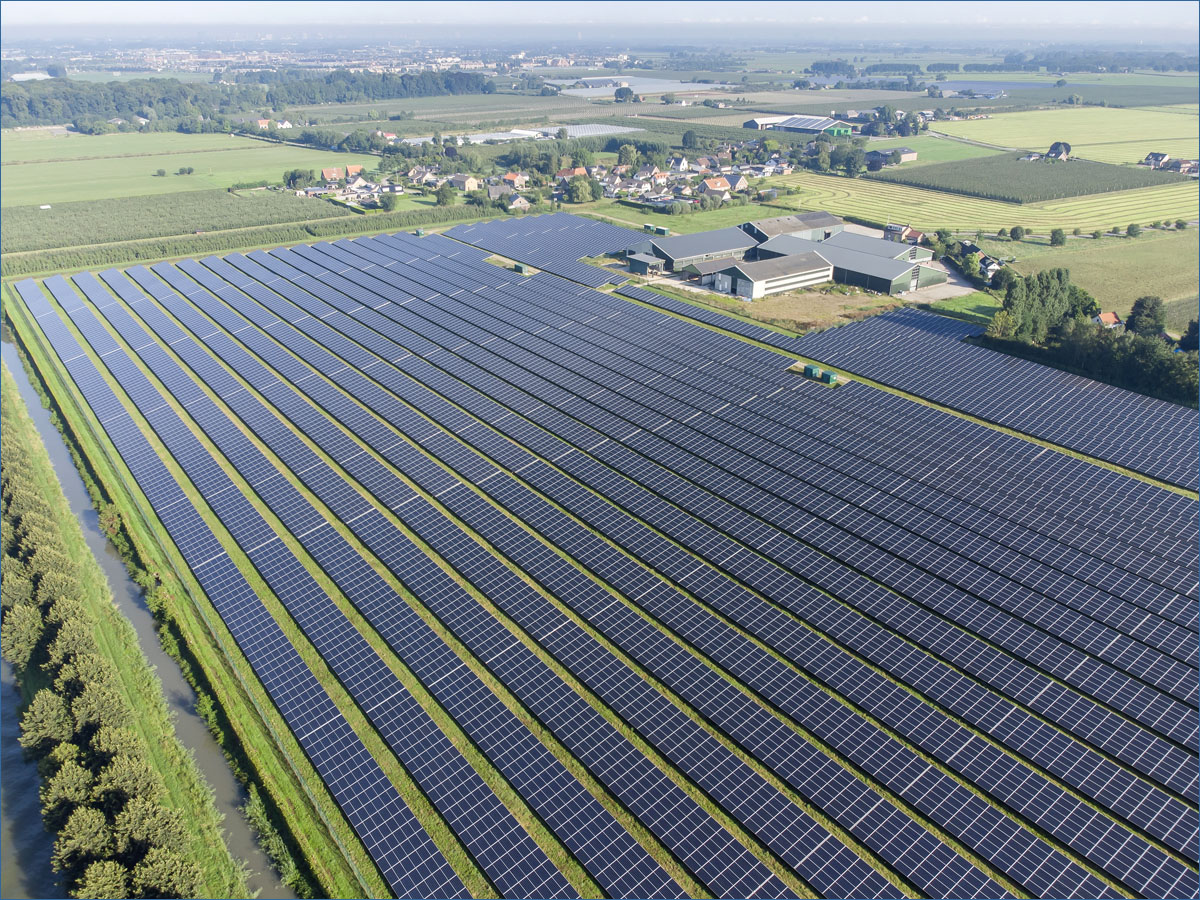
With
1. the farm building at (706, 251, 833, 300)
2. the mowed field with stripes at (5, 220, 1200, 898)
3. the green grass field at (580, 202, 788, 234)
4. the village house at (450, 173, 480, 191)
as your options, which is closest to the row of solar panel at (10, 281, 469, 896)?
the mowed field with stripes at (5, 220, 1200, 898)

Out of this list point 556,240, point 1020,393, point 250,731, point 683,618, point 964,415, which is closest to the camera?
point 250,731

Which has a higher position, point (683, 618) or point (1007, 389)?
point (1007, 389)

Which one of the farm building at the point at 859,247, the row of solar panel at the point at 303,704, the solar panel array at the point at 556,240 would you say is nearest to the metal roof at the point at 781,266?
the farm building at the point at 859,247

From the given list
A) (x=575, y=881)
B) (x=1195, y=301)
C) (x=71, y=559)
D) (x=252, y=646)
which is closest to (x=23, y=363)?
(x=71, y=559)

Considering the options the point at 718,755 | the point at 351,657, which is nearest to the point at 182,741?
the point at 351,657

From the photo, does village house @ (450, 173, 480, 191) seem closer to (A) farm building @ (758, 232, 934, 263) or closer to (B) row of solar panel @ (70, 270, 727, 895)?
(A) farm building @ (758, 232, 934, 263)

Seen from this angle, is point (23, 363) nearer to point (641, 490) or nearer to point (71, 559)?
point (71, 559)

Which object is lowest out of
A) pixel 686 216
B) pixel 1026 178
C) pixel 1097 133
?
pixel 686 216

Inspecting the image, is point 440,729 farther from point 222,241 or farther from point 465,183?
point 465,183
